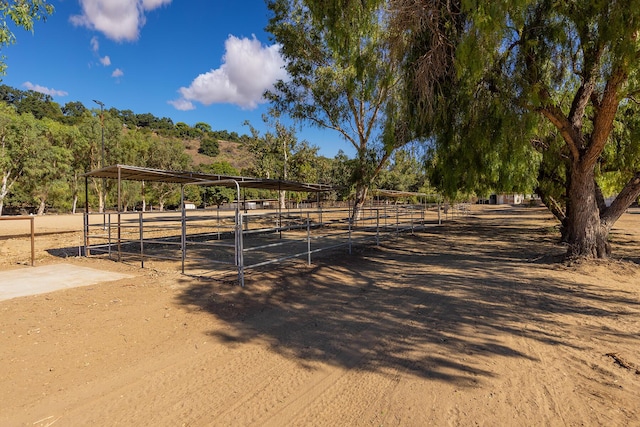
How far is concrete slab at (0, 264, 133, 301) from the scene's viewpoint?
6.02 metres

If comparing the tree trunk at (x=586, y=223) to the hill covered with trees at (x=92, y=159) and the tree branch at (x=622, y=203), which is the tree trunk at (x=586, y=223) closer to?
the tree branch at (x=622, y=203)

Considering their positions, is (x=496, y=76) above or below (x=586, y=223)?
above

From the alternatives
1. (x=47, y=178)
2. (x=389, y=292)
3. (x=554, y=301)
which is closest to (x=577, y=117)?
(x=554, y=301)

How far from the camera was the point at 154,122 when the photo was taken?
145500 millimetres

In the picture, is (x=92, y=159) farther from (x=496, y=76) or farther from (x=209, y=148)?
(x=209, y=148)

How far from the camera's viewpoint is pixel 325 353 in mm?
3635

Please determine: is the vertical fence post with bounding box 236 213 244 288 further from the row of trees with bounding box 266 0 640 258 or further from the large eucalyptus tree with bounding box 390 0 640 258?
the large eucalyptus tree with bounding box 390 0 640 258

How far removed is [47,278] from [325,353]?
6.40 m

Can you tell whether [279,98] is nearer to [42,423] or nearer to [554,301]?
[554,301]

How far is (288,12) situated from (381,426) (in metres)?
18.3

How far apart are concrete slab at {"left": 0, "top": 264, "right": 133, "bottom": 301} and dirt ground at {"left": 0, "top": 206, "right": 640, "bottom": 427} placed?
54 cm

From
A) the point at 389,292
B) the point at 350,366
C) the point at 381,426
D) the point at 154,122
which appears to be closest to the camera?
the point at 381,426

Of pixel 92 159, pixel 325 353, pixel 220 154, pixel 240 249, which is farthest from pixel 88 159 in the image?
pixel 220 154

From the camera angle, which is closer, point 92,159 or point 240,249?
point 240,249
